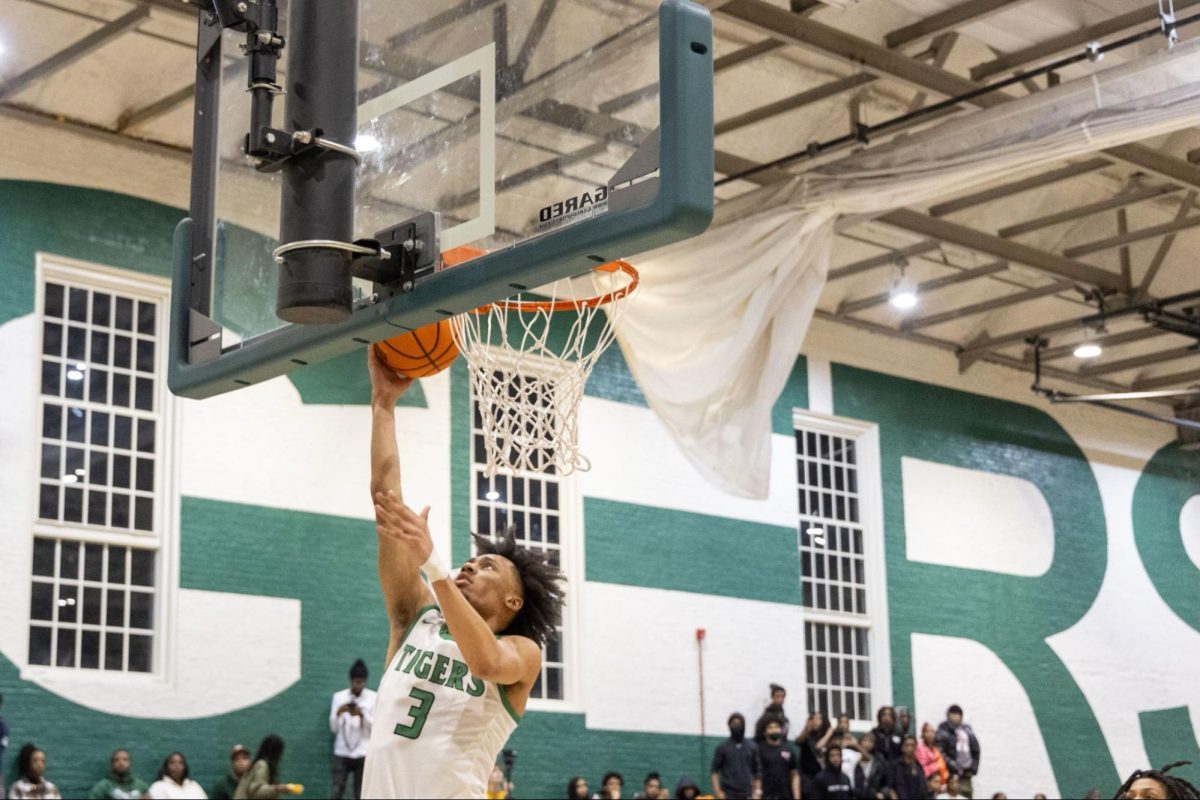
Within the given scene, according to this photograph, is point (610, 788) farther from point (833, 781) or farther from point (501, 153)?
point (501, 153)

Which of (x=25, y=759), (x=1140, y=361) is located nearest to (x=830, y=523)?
(x=1140, y=361)

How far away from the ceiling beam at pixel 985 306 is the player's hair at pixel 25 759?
12.3 meters

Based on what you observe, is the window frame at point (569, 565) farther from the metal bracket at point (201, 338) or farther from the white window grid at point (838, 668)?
the metal bracket at point (201, 338)

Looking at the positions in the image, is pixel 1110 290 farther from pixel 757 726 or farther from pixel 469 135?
pixel 469 135

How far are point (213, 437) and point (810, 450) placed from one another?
8.21m

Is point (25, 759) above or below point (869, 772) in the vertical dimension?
above

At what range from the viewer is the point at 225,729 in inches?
558

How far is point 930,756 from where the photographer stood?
63.1 ft

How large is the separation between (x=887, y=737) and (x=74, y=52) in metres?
11.2

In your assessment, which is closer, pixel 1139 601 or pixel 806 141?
pixel 806 141

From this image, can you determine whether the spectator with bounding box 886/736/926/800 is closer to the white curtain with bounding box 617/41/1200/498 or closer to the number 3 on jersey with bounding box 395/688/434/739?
the white curtain with bounding box 617/41/1200/498

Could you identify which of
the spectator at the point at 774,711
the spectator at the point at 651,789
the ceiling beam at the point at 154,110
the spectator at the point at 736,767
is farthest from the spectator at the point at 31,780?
the spectator at the point at 774,711

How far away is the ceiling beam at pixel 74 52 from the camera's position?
43.8 ft

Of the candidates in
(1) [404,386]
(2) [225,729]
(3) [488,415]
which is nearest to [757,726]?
(2) [225,729]
